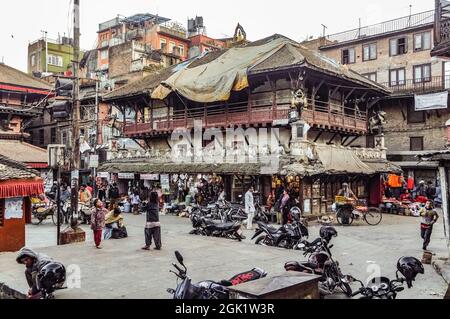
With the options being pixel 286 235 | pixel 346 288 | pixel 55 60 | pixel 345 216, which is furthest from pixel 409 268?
pixel 55 60

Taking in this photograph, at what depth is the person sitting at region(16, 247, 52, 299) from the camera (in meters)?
8.09

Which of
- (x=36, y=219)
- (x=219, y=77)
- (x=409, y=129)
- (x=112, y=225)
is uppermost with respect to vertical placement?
(x=219, y=77)

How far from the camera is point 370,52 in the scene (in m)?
39.5

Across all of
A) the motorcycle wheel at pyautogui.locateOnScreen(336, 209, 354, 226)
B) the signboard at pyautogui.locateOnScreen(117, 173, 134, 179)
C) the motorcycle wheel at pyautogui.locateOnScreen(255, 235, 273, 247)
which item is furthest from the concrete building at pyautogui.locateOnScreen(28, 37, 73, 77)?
the motorcycle wheel at pyautogui.locateOnScreen(255, 235, 273, 247)

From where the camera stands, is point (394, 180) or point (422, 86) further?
point (422, 86)

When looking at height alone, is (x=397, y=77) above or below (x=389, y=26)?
below

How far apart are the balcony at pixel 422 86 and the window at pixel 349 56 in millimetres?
5040

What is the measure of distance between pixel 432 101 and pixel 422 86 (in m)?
2.68

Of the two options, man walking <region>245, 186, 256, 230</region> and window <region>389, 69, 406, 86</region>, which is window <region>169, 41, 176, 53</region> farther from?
man walking <region>245, 186, 256, 230</region>

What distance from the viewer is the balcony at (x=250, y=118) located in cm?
2444

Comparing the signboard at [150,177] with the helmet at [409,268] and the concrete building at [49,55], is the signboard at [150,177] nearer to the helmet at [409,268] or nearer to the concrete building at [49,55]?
the helmet at [409,268]

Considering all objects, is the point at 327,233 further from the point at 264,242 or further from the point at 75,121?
the point at 75,121

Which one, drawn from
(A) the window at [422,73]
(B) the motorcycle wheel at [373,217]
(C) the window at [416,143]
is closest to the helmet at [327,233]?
(B) the motorcycle wheel at [373,217]
